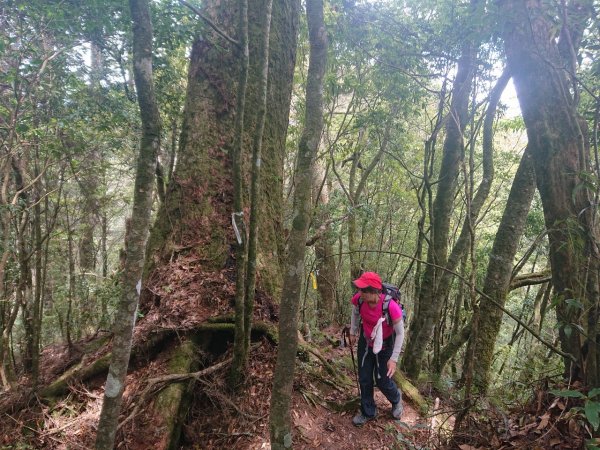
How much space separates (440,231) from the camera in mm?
6488

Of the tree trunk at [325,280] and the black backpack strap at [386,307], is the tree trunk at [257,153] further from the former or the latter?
the tree trunk at [325,280]

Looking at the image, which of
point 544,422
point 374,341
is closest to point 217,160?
point 374,341

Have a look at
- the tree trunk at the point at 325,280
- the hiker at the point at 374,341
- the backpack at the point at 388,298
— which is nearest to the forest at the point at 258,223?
the hiker at the point at 374,341

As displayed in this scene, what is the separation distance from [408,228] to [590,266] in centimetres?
1259

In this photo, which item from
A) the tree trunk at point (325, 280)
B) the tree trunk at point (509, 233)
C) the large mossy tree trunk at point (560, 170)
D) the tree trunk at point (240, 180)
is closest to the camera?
the large mossy tree trunk at point (560, 170)

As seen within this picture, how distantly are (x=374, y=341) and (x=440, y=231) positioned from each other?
3.04 meters

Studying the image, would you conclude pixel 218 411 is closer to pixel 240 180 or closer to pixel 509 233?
pixel 240 180

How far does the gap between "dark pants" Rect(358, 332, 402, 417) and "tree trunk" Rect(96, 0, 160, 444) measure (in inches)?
116

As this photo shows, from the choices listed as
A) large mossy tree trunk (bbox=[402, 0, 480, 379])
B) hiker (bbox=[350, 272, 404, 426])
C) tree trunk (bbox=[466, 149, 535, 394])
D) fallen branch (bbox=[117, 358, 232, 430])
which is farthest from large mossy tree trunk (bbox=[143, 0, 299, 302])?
tree trunk (bbox=[466, 149, 535, 394])

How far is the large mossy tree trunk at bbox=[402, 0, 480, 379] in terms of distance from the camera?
19.8 ft

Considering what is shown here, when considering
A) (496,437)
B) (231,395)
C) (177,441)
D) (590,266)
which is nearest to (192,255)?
(231,395)

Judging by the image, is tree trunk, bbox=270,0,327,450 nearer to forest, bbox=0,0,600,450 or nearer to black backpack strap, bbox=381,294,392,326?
forest, bbox=0,0,600,450

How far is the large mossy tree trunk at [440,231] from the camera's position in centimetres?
603

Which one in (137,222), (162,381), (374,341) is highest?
(137,222)
